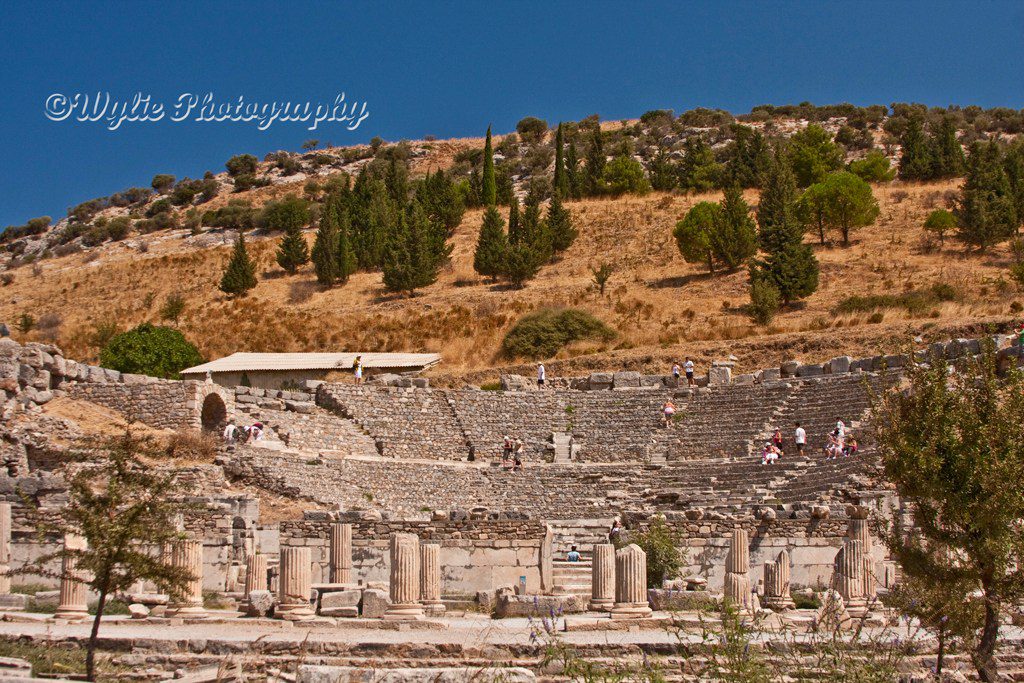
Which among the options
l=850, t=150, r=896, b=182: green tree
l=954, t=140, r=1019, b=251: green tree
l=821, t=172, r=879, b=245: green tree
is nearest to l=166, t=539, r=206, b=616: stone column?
l=954, t=140, r=1019, b=251: green tree

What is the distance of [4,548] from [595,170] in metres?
60.2

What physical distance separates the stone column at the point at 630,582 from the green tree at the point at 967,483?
15.0ft

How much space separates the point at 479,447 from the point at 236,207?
5579 cm

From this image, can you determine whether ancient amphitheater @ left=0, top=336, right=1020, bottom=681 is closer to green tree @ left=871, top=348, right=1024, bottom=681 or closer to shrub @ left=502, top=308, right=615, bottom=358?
green tree @ left=871, top=348, right=1024, bottom=681

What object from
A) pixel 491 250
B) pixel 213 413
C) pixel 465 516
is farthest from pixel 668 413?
pixel 491 250

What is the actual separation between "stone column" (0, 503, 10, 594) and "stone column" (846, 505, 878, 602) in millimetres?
13015

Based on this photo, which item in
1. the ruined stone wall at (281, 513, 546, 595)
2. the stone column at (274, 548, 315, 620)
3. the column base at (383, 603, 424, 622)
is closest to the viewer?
the column base at (383, 603, 424, 622)

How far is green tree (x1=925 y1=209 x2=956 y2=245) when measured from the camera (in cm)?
5362

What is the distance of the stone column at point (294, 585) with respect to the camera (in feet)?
57.5

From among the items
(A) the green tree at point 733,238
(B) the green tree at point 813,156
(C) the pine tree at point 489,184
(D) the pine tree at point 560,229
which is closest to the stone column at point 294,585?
(A) the green tree at point 733,238

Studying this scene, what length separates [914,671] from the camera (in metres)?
13.6

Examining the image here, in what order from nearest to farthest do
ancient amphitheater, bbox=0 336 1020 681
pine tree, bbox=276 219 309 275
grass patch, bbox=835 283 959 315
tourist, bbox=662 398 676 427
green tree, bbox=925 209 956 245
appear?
1. ancient amphitheater, bbox=0 336 1020 681
2. tourist, bbox=662 398 676 427
3. grass patch, bbox=835 283 959 315
4. green tree, bbox=925 209 956 245
5. pine tree, bbox=276 219 309 275

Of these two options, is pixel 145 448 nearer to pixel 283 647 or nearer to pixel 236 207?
pixel 283 647

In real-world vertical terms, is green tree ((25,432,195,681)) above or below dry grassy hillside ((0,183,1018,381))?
below
